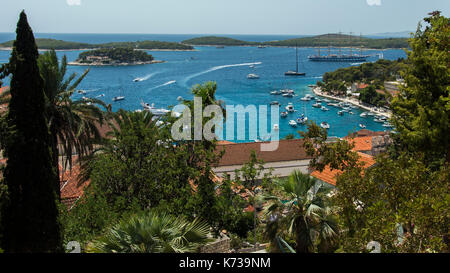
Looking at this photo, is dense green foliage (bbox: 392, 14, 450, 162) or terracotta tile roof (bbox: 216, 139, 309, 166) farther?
terracotta tile roof (bbox: 216, 139, 309, 166)

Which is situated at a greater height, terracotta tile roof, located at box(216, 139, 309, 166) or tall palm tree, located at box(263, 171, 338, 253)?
tall palm tree, located at box(263, 171, 338, 253)

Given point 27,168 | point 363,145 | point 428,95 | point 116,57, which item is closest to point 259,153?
point 363,145

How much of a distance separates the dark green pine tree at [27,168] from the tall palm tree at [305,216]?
164 inches

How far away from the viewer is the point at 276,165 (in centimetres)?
2670

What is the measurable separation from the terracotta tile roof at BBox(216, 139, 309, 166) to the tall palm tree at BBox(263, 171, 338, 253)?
17303mm

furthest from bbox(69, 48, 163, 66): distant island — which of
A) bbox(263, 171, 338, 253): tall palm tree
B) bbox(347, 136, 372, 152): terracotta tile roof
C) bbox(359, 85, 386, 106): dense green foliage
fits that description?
bbox(263, 171, 338, 253): tall palm tree

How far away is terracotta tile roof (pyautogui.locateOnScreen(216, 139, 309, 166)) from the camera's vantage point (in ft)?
84.3

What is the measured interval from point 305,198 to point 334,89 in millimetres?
76969

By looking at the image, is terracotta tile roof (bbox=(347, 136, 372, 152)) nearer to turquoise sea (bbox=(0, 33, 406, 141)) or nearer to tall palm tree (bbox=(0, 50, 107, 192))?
turquoise sea (bbox=(0, 33, 406, 141))

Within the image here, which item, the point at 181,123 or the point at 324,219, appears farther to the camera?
the point at 181,123

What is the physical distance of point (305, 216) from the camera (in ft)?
24.6
